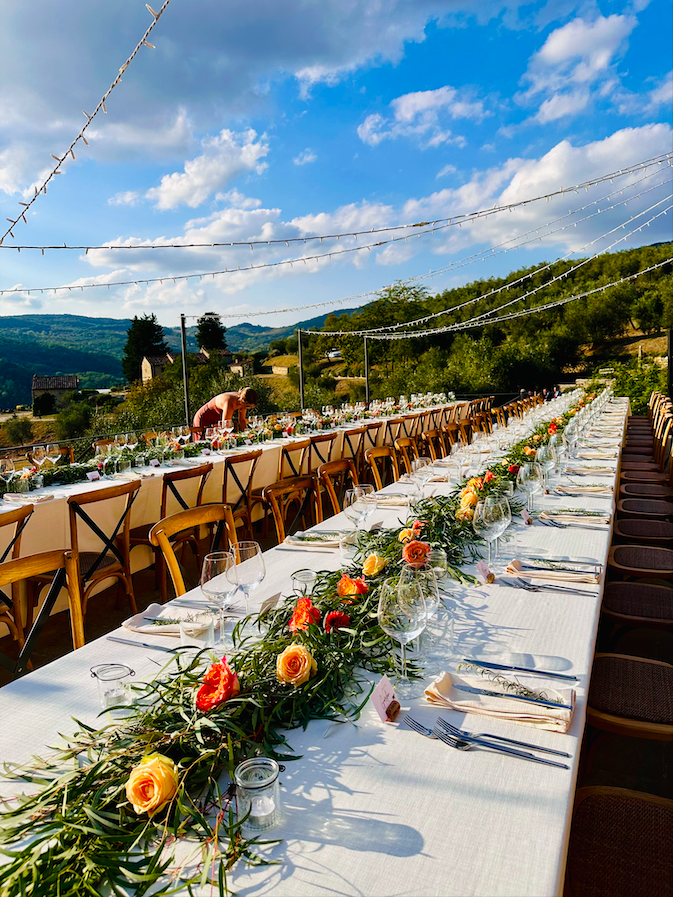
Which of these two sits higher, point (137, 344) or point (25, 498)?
point (137, 344)

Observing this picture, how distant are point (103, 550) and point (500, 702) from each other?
9.76 feet

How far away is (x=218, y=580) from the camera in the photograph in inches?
60.6

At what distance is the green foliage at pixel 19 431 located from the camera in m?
41.3

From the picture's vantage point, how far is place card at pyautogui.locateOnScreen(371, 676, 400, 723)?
1.12 metres

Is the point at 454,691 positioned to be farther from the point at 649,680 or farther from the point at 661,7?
the point at 661,7

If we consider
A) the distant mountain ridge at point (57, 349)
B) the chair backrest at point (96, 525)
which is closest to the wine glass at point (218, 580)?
the chair backrest at point (96, 525)

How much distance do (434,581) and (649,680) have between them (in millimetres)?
1090

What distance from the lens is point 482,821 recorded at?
86 centimetres

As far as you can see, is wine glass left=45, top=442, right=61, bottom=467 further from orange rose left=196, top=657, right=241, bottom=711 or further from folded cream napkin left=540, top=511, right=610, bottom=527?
orange rose left=196, top=657, right=241, bottom=711

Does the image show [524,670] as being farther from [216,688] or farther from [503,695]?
[216,688]

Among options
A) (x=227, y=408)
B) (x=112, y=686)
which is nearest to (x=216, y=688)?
(x=112, y=686)

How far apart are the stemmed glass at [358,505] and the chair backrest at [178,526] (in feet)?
1.77

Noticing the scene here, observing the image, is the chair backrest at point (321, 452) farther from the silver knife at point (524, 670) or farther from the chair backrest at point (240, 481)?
the silver knife at point (524, 670)

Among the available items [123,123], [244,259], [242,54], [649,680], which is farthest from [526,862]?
[244,259]
